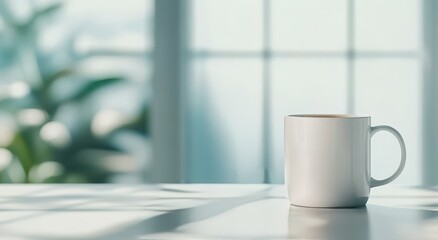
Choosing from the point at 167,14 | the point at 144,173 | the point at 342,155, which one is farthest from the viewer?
the point at 144,173

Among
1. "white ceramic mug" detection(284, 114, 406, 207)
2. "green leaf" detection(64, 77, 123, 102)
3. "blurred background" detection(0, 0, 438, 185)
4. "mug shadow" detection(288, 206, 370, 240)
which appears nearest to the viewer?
"mug shadow" detection(288, 206, 370, 240)

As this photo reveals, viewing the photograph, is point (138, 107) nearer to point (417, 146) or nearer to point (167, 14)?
point (167, 14)

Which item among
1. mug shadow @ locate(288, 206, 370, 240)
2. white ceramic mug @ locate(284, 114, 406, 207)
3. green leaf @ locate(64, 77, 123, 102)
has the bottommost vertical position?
mug shadow @ locate(288, 206, 370, 240)

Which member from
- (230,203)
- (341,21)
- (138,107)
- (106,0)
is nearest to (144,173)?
(138,107)

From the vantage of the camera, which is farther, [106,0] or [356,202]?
[106,0]

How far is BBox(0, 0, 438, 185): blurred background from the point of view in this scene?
2652 mm

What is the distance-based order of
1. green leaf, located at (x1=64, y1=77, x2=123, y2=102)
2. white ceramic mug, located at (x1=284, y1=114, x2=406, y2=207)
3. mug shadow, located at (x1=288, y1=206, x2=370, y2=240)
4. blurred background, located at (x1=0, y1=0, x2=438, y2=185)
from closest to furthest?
mug shadow, located at (x1=288, y1=206, x2=370, y2=240)
white ceramic mug, located at (x1=284, y1=114, x2=406, y2=207)
blurred background, located at (x1=0, y1=0, x2=438, y2=185)
green leaf, located at (x1=64, y1=77, x2=123, y2=102)

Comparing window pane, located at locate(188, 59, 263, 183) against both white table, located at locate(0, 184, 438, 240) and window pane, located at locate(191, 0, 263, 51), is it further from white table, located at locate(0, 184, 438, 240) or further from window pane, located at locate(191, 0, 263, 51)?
white table, located at locate(0, 184, 438, 240)

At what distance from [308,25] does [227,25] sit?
10.3 inches

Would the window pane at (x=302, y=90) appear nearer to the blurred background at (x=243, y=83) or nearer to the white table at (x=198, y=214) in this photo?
the blurred background at (x=243, y=83)

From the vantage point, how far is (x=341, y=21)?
271cm

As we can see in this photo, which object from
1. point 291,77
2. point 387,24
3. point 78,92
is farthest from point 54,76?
point 387,24

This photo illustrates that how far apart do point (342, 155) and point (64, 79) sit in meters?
2.12

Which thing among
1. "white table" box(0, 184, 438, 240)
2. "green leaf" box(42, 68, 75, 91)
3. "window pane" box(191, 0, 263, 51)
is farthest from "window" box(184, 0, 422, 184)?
"white table" box(0, 184, 438, 240)
